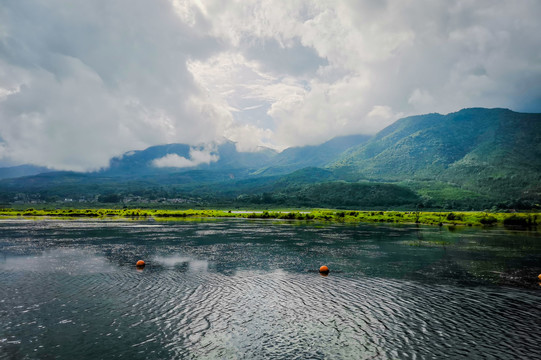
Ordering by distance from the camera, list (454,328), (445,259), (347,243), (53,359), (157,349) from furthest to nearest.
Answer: (347,243) → (445,259) → (454,328) → (157,349) → (53,359)

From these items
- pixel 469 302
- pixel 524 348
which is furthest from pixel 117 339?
pixel 469 302

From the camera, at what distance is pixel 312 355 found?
20.4 m

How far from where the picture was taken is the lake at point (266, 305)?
2144cm

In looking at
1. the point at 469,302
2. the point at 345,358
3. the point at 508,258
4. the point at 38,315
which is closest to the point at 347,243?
the point at 508,258

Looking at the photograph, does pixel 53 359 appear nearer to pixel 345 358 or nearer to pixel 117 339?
pixel 117 339

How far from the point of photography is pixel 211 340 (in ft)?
73.3

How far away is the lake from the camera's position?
70.3ft

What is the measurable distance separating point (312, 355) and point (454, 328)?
494 inches

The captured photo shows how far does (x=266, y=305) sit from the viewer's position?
3028cm

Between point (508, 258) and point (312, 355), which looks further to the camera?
point (508, 258)

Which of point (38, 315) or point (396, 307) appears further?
point (396, 307)

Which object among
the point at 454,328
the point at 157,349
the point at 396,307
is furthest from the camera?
the point at 396,307

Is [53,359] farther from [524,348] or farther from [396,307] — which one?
[524,348]

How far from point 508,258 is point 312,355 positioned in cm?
5007
